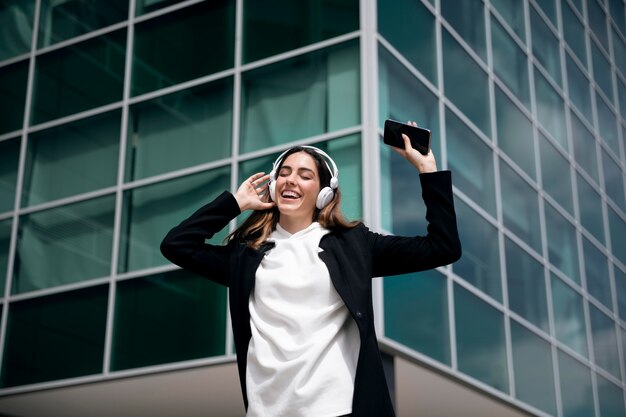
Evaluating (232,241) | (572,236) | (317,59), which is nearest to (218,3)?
(317,59)

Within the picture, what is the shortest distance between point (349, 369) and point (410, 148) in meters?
0.79

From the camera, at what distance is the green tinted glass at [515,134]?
48.5 ft

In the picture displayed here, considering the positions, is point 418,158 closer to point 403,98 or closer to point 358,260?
point 358,260

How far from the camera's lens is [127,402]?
43.5ft

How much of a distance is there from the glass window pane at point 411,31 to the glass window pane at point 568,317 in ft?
12.7

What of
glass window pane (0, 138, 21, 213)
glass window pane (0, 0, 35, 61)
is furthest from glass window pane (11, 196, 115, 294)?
glass window pane (0, 0, 35, 61)

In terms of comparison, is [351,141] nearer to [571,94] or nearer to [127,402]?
[127,402]

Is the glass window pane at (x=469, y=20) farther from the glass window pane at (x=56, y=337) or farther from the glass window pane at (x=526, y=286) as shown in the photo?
the glass window pane at (x=56, y=337)

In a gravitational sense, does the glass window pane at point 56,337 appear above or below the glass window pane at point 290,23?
below

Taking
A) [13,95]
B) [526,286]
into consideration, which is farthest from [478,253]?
[13,95]

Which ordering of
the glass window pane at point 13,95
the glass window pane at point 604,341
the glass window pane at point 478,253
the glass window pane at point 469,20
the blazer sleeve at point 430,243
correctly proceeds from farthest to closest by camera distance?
the glass window pane at point 604,341, the glass window pane at point 13,95, the glass window pane at point 469,20, the glass window pane at point 478,253, the blazer sleeve at point 430,243

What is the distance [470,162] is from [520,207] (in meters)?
1.42

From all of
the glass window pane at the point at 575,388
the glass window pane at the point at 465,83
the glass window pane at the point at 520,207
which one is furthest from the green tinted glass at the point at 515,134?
the glass window pane at the point at 575,388

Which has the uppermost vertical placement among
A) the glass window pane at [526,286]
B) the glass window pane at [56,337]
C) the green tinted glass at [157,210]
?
the green tinted glass at [157,210]
